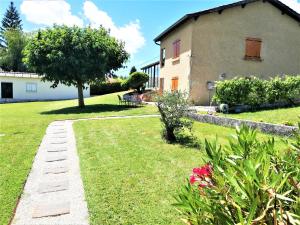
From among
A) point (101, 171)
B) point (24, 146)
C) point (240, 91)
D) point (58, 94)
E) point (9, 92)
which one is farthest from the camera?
point (58, 94)

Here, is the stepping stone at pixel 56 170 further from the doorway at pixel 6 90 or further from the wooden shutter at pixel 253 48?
the doorway at pixel 6 90

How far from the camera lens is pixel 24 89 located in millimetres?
37094

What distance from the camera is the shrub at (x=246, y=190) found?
69.7 inches

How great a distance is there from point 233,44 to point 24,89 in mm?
28786

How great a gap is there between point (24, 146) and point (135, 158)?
12.2ft

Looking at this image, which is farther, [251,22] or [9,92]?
[9,92]

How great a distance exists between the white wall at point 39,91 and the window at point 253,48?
86.4 ft

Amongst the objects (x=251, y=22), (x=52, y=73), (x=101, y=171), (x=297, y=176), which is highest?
(x=251, y=22)

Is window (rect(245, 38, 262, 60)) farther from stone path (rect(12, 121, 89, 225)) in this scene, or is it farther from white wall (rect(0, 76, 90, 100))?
white wall (rect(0, 76, 90, 100))

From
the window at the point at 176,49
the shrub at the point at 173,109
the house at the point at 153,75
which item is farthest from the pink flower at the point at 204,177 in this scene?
the house at the point at 153,75

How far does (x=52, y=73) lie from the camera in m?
20.7

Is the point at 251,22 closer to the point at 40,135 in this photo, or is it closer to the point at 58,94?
the point at 40,135

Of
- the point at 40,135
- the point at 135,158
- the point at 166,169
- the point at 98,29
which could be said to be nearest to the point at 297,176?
the point at 166,169

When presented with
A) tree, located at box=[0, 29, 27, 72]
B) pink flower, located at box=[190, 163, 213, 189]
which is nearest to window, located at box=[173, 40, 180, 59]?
pink flower, located at box=[190, 163, 213, 189]
